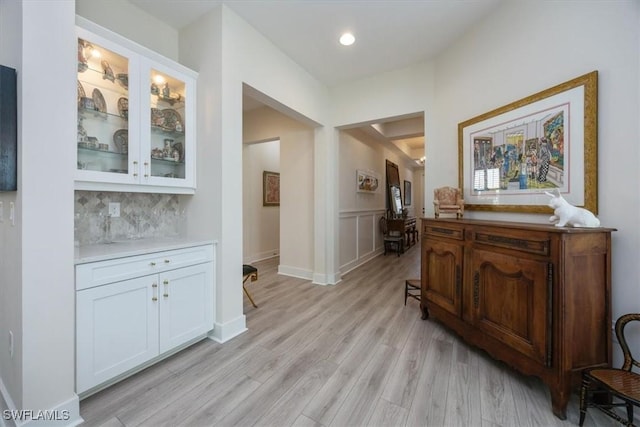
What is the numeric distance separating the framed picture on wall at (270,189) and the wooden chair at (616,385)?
16.9 ft

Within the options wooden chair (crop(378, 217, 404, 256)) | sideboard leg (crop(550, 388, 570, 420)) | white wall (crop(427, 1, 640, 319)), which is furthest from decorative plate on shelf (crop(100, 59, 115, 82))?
wooden chair (crop(378, 217, 404, 256))

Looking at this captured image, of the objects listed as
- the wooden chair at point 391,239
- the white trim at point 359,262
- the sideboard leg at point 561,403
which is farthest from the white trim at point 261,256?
the sideboard leg at point 561,403

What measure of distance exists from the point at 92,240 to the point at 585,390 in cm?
336

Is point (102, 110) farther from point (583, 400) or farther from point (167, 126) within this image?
point (583, 400)

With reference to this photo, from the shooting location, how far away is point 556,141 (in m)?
1.83

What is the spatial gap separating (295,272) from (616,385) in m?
3.58

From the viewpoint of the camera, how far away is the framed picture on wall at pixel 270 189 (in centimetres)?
564

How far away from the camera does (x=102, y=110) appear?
1.95 meters

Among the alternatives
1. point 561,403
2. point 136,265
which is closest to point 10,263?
point 136,265

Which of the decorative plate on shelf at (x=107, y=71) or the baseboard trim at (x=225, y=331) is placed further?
the baseboard trim at (x=225, y=331)

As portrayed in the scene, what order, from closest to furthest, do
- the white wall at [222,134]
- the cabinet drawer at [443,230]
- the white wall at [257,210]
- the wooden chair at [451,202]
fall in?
1. the cabinet drawer at [443,230]
2. the white wall at [222,134]
3. the wooden chair at [451,202]
4. the white wall at [257,210]

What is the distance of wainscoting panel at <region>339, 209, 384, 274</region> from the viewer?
4490mm

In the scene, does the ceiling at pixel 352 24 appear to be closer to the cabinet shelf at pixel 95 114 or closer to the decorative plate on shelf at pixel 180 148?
the cabinet shelf at pixel 95 114

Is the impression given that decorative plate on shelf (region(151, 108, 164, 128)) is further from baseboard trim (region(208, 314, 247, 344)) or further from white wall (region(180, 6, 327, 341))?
baseboard trim (region(208, 314, 247, 344))
